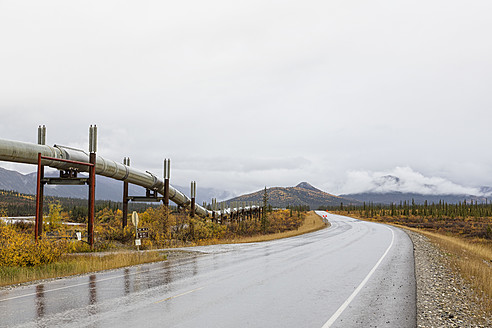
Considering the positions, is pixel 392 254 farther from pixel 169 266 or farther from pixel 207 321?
pixel 207 321

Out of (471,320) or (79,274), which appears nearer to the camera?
(471,320)

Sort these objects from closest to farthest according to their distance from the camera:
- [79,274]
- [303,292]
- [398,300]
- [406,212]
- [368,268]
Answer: [398,300]
[303,292]
[79,274]
[368,268]
[406,212]

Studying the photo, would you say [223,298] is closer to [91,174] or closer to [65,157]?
[91,174]

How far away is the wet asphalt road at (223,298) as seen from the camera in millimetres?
8312

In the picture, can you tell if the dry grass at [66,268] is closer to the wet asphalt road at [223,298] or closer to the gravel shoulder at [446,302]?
the wet asphalt road at [223,298]

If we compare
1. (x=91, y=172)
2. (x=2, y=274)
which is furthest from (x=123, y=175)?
(x=2, y=274)

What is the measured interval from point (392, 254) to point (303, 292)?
1308cm

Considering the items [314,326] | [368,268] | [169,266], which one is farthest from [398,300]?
[169,266]

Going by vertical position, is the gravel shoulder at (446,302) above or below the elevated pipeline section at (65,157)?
below

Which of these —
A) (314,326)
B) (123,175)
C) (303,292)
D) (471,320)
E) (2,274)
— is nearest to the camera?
(314,326)

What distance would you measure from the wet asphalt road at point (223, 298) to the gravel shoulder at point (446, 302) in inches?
12.9

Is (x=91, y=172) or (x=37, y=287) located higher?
(x=91, y=172)

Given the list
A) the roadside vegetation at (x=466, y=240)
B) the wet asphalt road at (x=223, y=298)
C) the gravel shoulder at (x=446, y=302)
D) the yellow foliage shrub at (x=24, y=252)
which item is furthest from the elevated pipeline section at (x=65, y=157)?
the roadside vegetation at (x=466, y=240)

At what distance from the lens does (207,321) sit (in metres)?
8.18
